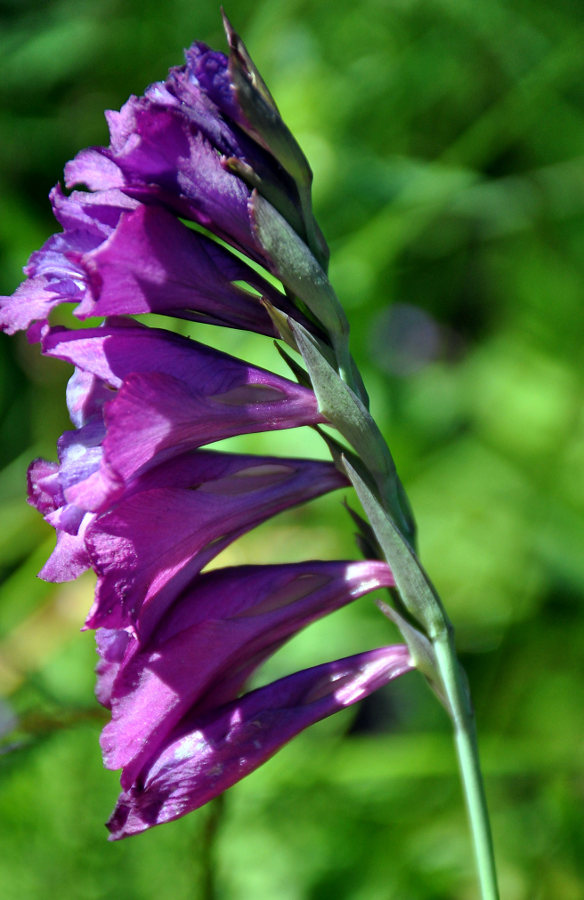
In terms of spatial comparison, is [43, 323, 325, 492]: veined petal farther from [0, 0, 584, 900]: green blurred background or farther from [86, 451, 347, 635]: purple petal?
[0, 0, 584, 900]: green blurred background

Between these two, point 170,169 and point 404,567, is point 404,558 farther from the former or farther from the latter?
point 170,169

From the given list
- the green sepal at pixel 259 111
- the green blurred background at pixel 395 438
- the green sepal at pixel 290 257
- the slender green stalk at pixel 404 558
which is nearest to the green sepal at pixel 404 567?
the slender green stalk at pixel 404 558

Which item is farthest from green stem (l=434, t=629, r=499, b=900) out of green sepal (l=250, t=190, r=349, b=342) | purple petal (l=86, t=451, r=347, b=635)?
green sepal (l=250, t=190, r=349, b=342)

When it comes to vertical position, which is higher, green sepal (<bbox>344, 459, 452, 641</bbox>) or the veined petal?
the veined petal

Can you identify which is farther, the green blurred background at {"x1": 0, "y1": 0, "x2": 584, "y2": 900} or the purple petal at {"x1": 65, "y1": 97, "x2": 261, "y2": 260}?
the green blurred background at {"x1": 0, "y1": 0, "x2": 584, "y2": 900}

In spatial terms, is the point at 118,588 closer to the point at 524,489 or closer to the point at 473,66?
the point at 524,489

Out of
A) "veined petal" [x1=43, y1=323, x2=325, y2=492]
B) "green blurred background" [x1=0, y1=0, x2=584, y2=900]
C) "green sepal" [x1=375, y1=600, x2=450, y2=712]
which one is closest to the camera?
"veined petal" [x1=43, y1=323, x2=325, y2=492]

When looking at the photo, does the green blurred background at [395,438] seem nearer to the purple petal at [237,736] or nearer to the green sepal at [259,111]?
the purple petal at [237,736]
